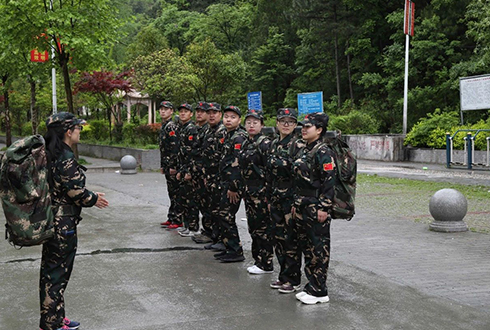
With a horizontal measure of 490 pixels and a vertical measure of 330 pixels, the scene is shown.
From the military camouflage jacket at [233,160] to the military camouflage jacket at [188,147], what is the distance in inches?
48.1

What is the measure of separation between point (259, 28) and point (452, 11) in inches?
714

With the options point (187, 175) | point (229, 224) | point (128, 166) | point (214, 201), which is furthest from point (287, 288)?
point (128, 166)

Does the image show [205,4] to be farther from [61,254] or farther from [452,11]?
[61,254]

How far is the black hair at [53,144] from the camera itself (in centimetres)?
505

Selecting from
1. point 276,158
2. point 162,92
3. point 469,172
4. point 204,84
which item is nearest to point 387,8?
point 204,84

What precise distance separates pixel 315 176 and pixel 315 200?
241mm

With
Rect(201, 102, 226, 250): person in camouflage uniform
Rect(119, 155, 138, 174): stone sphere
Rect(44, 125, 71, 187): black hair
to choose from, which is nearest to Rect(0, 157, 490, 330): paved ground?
Rect(201, 102, 226, 250): person in camouflage uniform

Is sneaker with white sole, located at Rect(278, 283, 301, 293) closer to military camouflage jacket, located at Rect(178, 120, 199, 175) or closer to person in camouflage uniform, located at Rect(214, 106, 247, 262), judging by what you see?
person in camouflage uniform, located at Rect(214, 106, 247, 262)

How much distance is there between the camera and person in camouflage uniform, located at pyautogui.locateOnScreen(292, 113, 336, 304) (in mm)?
5809

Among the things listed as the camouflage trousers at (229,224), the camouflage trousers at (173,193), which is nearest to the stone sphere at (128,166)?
the camouflage trousers at (173,193)

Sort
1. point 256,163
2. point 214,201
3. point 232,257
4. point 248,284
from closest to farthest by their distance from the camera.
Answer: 1. point 248,284
2. point 256,163
3. point 232,257
4. point 214,201

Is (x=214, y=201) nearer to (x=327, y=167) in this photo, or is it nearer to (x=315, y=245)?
(x=315, y=245)

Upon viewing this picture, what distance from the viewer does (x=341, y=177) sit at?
5.94m

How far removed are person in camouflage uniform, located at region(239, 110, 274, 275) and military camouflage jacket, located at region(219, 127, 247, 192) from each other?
0.37 meters
